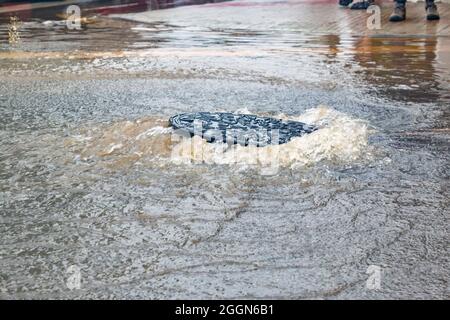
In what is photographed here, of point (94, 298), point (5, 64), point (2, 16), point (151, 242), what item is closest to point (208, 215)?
point (151, 242)

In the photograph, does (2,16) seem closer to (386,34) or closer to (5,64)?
(5,64)

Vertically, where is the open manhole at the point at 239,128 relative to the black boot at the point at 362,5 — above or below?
below

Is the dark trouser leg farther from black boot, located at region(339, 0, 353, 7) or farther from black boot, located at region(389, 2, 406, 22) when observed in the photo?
black boot, located at region(339, 0, 353, 7)

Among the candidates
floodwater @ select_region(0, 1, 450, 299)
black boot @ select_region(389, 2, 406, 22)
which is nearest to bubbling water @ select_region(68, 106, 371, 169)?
floodwater @ select_region(0, 1, 450, 299)

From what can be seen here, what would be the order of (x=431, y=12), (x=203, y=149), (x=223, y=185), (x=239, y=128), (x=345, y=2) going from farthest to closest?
(x=345, y=2) → (x=431, y=12) → (x=239, y=128) → (x=203, y=149) → (x=223, y=185)

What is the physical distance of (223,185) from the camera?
3943 mm

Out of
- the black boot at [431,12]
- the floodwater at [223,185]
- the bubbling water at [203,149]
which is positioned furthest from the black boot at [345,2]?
the bubbling water at [203,149]

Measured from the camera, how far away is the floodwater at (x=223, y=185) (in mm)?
2830

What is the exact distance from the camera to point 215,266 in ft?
9.53

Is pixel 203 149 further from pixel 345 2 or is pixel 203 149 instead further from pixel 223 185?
pixel 345 2

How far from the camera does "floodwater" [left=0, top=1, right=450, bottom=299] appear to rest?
2830 mm

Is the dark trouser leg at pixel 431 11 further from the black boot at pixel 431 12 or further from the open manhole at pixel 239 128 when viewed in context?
the open manhole at pixel 239 128

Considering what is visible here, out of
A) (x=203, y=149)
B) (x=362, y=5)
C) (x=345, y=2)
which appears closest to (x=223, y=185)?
(x=203, y=149)

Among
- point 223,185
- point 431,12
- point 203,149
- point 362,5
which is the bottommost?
point 223,185
